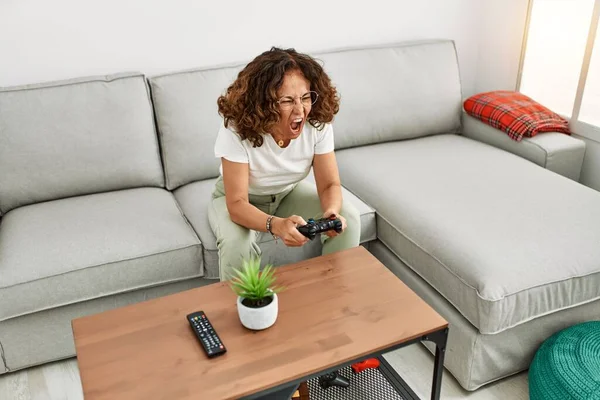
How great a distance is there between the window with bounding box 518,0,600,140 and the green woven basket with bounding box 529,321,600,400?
1112mm

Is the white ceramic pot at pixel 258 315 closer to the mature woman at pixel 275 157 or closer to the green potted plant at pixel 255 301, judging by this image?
the green potted plant at pixel 255 301

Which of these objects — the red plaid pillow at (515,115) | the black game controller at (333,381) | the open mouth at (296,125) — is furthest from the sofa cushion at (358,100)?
the black game controller at (333,381)

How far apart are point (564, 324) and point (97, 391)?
Result: 138cm

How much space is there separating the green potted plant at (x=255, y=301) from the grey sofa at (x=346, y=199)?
0.52 meters

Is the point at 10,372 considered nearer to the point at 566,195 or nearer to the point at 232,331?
the point at 232,331

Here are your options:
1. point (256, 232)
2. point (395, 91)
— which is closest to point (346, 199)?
point (256, 232)

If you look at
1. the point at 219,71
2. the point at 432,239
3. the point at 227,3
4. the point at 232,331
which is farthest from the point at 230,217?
the point at 227,3

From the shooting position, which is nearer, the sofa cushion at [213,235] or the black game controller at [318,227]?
the black game controller at [318,227]

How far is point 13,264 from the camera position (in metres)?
1.74

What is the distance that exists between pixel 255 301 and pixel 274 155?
0.55 metres

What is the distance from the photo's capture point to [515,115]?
8.20ft

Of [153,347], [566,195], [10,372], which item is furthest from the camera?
[566,195]

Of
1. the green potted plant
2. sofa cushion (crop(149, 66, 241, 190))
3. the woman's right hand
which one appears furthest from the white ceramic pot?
sofa cushion (crop(149, 66, 241, 190))

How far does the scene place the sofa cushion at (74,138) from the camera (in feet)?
6.72
